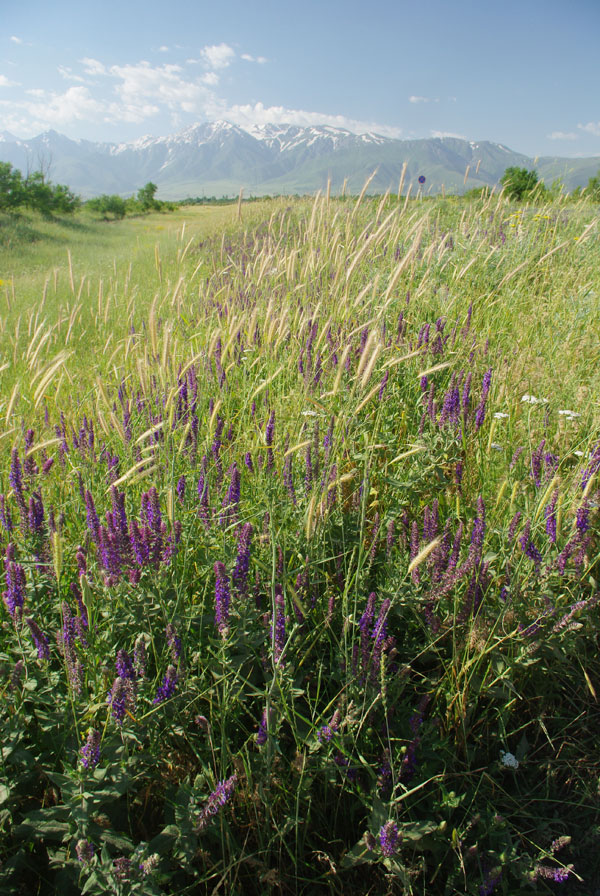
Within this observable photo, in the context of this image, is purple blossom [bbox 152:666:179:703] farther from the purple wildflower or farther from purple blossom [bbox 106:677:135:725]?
the purple wildflower

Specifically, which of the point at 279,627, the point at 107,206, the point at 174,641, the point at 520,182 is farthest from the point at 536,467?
the point at 107,206

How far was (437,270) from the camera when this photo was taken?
393 centimetres

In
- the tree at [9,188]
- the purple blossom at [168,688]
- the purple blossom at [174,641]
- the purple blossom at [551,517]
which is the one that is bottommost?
the purple blossom at [168,688]

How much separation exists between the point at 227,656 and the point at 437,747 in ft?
2.05

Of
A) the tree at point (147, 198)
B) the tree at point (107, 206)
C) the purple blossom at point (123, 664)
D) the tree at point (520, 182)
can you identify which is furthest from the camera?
the tree at point (147, 198)

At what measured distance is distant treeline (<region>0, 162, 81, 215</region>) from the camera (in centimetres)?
2203

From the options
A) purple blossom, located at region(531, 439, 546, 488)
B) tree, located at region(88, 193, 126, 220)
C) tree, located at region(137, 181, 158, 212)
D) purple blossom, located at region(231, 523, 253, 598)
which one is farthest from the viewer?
tree, located at region(137, 181, 158, 212)

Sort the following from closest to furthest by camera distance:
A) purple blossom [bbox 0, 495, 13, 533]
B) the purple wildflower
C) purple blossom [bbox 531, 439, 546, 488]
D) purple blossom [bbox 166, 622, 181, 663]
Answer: the purple wildflower → purple blossom [bbox 166, 622, 181, 663] → purple blossom [bbox 0, 495, 13, 533] → purple blossom [bbox 531, 439, 546, 488]

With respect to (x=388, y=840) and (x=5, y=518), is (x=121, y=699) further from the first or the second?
(x=5, y=518)

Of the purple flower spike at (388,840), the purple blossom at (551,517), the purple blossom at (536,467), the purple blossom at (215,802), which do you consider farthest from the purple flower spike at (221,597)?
the purple blossom at (536,467)

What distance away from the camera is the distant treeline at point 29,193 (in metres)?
22.0

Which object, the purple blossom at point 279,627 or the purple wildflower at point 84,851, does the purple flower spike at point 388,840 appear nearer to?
the purple blossom at point 279,627

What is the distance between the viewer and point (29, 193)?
23438mm

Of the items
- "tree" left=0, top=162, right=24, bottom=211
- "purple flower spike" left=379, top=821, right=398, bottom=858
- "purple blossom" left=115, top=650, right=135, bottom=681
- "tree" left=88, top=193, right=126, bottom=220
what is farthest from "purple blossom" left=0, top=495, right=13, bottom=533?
"tree" left=88, top=193, right=126, bottom=220
